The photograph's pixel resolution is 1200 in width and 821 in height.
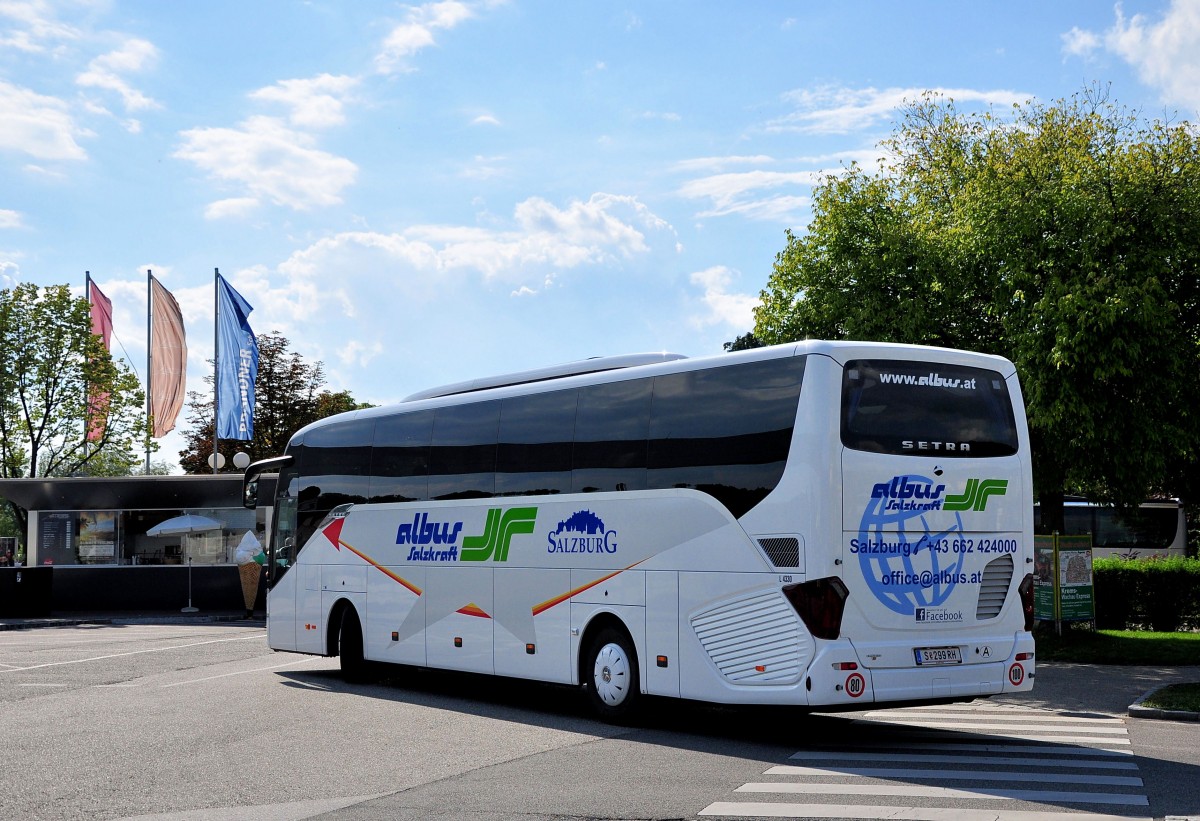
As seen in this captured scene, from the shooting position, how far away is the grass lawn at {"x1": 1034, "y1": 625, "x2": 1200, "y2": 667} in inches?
818

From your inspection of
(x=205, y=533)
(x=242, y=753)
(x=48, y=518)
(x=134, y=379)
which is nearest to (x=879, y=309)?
(x=242, y=753)

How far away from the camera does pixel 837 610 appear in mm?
11156

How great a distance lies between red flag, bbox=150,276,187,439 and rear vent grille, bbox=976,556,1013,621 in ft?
131

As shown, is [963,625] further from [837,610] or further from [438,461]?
[438,461]

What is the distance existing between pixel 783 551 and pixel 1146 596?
1951 centimetres

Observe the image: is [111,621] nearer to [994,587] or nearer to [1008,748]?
[994,587]

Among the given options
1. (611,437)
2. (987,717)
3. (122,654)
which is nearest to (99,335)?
(122,654)

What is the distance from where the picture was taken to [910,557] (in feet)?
38.3

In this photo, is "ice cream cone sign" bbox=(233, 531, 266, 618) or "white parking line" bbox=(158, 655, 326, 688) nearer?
"white parking line" bbox=(158, 655, 326, 688)

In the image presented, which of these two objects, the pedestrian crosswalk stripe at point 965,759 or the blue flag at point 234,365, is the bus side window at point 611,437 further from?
the blue flag at point 234,365

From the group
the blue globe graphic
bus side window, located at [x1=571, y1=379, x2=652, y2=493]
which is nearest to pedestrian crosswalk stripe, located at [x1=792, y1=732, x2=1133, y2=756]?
the blue globe graphic

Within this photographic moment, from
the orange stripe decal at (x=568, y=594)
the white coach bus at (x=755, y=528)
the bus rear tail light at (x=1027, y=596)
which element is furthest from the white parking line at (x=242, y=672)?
the bus rear tail light at (x=1027, y=596)

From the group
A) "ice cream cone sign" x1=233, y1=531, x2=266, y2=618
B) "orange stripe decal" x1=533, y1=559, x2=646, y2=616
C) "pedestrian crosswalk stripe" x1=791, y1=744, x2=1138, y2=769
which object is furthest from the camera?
"ice cream cone sign" x1=233, y1=531, x2=266, y2=618

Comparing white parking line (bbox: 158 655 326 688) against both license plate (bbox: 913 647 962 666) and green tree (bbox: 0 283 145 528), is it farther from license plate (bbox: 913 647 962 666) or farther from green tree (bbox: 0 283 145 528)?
green tree (bbox: 0 283 145 528)
